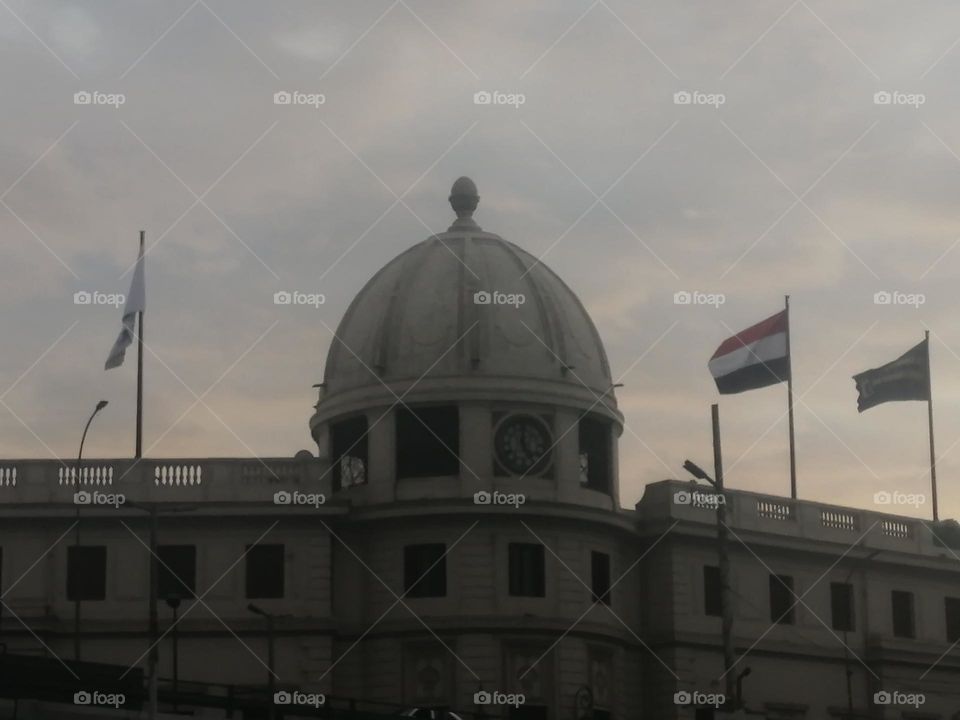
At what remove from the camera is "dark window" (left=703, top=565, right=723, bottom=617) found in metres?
67.2

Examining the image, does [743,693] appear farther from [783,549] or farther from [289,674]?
[289,674]

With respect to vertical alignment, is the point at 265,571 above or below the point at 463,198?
below

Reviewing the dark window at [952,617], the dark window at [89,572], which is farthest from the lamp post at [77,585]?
the dark window at [952,617]

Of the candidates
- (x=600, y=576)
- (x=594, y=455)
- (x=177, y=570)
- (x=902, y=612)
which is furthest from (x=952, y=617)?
(x=177, y=570)

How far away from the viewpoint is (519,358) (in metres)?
66.4

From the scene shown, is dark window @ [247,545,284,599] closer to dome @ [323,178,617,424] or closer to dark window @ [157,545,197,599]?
dark window @ [157,545,197,599]

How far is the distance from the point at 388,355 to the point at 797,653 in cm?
1607

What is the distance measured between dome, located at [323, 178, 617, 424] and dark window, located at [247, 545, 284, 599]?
22.0ft

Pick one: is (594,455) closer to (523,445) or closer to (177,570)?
(523,445)

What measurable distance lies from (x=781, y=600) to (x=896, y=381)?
7924 mm

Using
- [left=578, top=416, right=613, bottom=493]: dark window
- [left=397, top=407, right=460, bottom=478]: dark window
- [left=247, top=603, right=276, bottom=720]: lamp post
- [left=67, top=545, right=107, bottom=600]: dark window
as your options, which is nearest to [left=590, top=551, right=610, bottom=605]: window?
[left=578, top=416, right=613, bottom=493]: dark window

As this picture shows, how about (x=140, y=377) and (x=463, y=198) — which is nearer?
(x=140, y=377)

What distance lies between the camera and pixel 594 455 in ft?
219

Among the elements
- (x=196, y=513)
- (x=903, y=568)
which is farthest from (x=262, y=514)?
(x=903, y=568)
